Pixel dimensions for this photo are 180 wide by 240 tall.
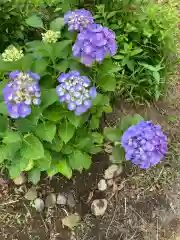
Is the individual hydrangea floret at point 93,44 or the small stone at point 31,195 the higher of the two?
the individual hydrangea floret at point 93,44

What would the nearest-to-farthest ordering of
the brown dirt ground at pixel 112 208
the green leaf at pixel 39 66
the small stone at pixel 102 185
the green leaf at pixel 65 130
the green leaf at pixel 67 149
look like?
the green leaf at pixel 39 66
the green leaf at pixel 65 130
the green leaf at pixel 67 149
the brown dirt ground at pixel 112 208
the small stone at pixel 102 185

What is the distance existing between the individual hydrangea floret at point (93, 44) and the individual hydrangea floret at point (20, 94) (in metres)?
0.24

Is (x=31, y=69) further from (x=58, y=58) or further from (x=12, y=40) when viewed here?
(x=12, y=40)

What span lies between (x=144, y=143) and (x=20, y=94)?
0.52 meters

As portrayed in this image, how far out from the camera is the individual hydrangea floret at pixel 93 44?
1.44 metres

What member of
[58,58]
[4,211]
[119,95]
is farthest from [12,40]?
[4,211]

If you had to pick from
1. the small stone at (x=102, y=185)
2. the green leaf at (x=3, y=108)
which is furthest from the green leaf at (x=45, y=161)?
the small stone at (x=102, y=185)

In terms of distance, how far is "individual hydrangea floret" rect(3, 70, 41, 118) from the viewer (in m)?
1.32

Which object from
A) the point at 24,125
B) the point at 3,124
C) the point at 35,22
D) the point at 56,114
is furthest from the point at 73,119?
the point at 35,22

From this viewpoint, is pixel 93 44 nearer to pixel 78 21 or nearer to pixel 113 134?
pixel 78 21

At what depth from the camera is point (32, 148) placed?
1587 mm

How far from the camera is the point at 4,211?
2.14m

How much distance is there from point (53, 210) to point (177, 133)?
93 cm

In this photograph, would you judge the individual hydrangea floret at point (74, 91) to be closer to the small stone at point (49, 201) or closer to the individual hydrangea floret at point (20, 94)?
the individual hydrangea floret at point (20, 94)
